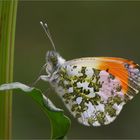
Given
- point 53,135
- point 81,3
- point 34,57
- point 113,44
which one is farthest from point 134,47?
point 53,135

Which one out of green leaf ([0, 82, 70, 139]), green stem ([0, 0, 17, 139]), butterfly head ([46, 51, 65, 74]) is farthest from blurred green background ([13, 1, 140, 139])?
green stem ([0, 0, 17, 139])

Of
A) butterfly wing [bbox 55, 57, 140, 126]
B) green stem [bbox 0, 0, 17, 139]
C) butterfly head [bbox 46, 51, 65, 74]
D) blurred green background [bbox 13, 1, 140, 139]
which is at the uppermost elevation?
green stem [bbox 0, 0, 17, 139]

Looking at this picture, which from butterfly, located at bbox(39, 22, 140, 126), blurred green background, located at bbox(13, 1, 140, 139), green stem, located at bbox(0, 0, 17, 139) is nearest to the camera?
green stem, located at bbox(0, 0, 17, 139)

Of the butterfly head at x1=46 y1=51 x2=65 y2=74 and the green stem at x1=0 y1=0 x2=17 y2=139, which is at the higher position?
the green stem at x1=0 y1=0 x2=17 y2=139

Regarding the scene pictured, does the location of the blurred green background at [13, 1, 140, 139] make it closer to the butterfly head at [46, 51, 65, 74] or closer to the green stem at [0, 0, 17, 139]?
the butterfly head at [46, 51, 65, 74]

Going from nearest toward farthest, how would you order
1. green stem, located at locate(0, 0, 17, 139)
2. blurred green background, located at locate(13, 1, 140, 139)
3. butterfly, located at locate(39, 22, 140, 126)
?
green stem, located at locate(0, 0, 17, 139) < butterfly, located at locate(39, 22, 140, 126) < blurred green background, located at locate(13, 1, 140, 139)

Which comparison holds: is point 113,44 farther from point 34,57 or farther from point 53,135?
point 53,135

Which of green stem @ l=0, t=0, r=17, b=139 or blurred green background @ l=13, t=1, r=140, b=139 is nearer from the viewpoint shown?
green stem @ l=0, t=0, r=17, b=139

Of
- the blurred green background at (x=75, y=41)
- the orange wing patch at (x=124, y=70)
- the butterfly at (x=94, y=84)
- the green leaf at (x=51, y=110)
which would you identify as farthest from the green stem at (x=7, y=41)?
the blurred green background at (x=75, y=41)
